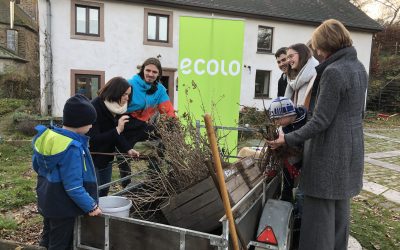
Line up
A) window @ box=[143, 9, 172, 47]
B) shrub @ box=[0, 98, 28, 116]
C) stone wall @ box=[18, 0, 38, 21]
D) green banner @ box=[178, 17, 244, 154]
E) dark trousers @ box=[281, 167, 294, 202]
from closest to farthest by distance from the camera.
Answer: dark trousers @ box=[281, 167, 294, 202] → green banner @ box=[178, 17, 244, 154] → window @ box=[143, 9, 172, 47] → shrub @ box=[0, 98, 28, 116] → stone wall @ box=[18, 0, 38, 21]

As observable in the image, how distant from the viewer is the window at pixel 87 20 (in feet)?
48.5

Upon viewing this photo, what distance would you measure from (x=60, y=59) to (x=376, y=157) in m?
11.8

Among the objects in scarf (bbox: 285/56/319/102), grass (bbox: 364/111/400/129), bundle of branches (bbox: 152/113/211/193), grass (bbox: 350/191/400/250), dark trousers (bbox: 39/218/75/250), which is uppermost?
scarf (bbox: 285/56/319/102)

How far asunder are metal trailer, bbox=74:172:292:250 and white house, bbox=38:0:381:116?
12279mm

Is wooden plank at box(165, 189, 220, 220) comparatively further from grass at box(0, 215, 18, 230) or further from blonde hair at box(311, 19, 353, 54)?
grass at box(0, 215, 18, 230)

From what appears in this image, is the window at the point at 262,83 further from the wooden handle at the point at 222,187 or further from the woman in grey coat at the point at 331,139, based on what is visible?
the wooden handle at the point at 222,187

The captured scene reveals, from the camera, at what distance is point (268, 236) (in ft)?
8.31

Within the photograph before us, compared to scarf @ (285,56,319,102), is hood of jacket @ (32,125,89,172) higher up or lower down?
lower down

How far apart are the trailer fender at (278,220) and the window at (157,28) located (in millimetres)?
14083

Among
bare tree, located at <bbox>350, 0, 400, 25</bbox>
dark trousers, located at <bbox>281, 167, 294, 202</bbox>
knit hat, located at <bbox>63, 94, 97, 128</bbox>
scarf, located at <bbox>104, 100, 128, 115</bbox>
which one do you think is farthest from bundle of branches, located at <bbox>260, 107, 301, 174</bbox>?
bare tree, located at <bbox>350, 0, 400, 25</bbox>

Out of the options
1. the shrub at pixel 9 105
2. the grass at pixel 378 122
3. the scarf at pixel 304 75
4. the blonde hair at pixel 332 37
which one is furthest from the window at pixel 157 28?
the blonde hair at pixel 332 37

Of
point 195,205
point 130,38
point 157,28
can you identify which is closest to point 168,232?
point 195,205

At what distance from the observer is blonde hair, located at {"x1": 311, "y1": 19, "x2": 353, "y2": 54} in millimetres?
2695

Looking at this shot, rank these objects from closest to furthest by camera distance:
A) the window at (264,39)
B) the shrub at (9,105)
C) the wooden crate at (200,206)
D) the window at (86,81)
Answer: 1. the wooden crate at (200,206)
2. the window at (86,81)
3. the shrub at (9,105)
4. the window at (264,39)
